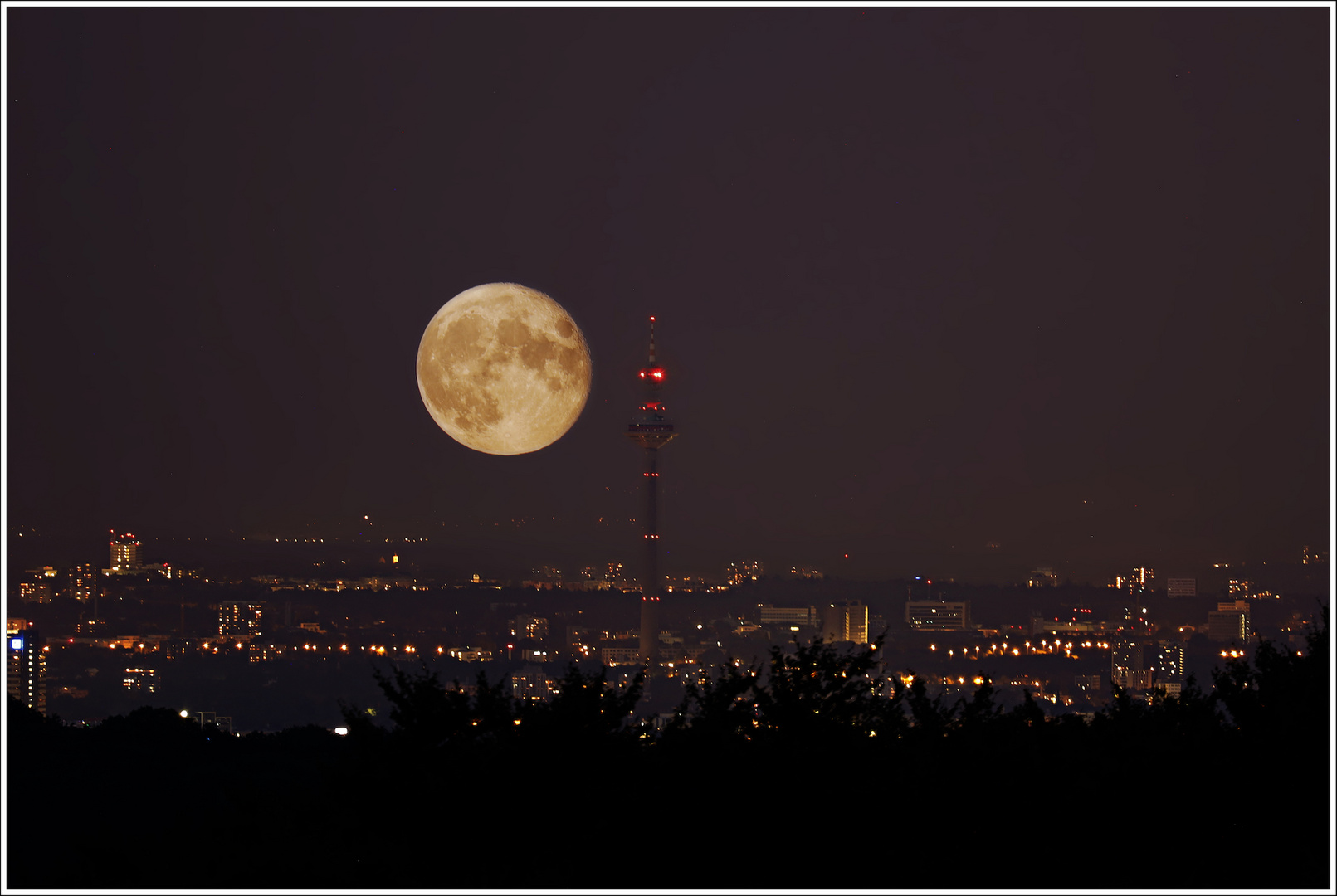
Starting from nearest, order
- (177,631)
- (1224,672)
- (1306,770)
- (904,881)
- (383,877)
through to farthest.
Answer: (383,877) → (904,881) → (1306,770) → (1224,672) → (177,631)

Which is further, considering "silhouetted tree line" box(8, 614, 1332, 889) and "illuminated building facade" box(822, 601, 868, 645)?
"illuminated building facade" box(822, 601, 868, 645)

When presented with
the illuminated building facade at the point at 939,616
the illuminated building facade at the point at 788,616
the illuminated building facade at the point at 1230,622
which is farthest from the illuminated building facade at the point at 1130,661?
the illuminated building facade at the point at 788,616

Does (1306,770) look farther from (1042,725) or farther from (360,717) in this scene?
(360,717)

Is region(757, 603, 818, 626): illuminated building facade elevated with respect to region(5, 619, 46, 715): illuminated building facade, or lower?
lower

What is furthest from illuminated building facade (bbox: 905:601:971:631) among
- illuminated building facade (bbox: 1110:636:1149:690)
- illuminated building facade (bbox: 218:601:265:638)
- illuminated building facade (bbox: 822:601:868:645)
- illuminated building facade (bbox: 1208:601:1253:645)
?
illuminated building facade (bbox: 218:601:265:638)

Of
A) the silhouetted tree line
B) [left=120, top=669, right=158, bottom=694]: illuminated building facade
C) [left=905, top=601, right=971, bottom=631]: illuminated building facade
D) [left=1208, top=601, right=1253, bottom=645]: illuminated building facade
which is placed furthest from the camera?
[left=905, top=601, right=971, bottom=631]: illuminated building facade

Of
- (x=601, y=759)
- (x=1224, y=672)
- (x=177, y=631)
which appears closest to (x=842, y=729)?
(x=601, y=759)

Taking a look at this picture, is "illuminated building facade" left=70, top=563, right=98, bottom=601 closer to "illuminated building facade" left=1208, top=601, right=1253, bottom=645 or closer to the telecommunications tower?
the telecommunications tower
